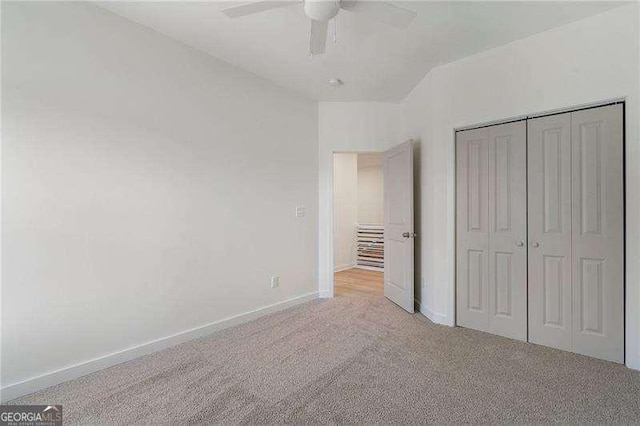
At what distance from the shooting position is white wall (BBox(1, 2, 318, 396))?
6.37 ft

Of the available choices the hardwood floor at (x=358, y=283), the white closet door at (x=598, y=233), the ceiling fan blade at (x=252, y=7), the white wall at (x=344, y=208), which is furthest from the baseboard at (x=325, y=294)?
the ceiling fan blade at (x=252, y=7)

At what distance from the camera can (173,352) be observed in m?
2.54

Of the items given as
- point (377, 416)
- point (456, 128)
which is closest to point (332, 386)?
point (377, 416)

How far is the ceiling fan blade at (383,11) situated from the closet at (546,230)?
5.20 ft

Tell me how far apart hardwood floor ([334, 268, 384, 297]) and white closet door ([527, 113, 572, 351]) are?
1984mm

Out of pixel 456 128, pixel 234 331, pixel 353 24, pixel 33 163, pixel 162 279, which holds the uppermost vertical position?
pixel 353 24

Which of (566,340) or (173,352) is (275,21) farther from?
(566,340)

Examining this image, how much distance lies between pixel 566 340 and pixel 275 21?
11.5 feet

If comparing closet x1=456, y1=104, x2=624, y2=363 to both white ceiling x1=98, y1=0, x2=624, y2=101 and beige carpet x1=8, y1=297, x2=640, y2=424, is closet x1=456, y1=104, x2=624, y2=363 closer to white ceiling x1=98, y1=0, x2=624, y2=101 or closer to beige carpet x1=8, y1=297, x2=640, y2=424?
beige carpet x1=8, y1=297, x2=640, y2=424

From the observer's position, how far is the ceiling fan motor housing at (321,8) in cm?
172

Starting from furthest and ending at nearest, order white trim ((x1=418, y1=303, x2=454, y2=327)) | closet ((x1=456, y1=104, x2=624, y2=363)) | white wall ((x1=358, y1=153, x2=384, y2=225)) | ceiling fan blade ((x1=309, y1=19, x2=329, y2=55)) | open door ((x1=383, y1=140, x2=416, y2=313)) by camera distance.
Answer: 1. white wall ((x1=358, y1=153, x2=384, y2=225))
2. open door ((x1=383, y1=140, x2=416, y2=313))
3. white trim ((x1=418, y1=303, x2=454, y2=327))
4. closet ((x1=456, y1=104, x2=624, y2=363))
5. ceiling fan blade ((x1=309, y1=19, x2=329, y2=55))

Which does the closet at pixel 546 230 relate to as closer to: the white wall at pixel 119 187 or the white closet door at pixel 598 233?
the white closet door at pixel 598 233

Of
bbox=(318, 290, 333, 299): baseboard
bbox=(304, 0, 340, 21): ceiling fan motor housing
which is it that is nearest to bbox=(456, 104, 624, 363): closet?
bbox=(318, 290, 333, 299): baseboard

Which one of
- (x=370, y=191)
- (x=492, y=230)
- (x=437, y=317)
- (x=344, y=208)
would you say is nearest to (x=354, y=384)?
Result: (x=437, y=317)
